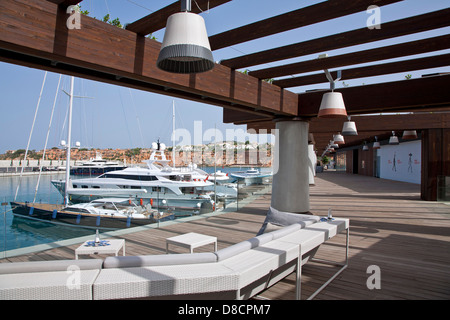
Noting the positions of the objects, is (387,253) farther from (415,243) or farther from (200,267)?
(200,267)

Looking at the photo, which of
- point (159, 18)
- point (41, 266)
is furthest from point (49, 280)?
point (159, 18)

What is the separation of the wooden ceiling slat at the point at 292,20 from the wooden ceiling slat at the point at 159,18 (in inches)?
28.6

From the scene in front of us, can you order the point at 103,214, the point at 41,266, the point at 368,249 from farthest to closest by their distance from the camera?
the point at 103,214
the point at 368,249
the point at 41,266

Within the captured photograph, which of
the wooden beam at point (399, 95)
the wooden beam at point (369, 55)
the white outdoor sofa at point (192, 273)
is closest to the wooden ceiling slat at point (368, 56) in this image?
the wooden beam at point (369, 55)

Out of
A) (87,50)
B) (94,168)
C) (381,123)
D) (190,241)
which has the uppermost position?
(381,123)

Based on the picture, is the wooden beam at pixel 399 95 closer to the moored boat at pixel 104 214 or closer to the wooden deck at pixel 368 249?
the wooden deck at pixel 368 249

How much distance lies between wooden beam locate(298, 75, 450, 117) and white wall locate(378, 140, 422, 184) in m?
12.5

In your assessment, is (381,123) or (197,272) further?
(381,123)

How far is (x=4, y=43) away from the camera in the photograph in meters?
2.71

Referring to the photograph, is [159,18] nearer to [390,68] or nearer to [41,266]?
[41,266]

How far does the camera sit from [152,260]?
7.13ft

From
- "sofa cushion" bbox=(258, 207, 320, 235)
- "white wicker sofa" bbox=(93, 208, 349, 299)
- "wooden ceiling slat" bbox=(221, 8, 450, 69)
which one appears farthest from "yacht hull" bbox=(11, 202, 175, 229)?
"white wicker sofa" bbox=(93, 208, 349, 299)

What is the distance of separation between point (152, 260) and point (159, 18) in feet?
8.13
